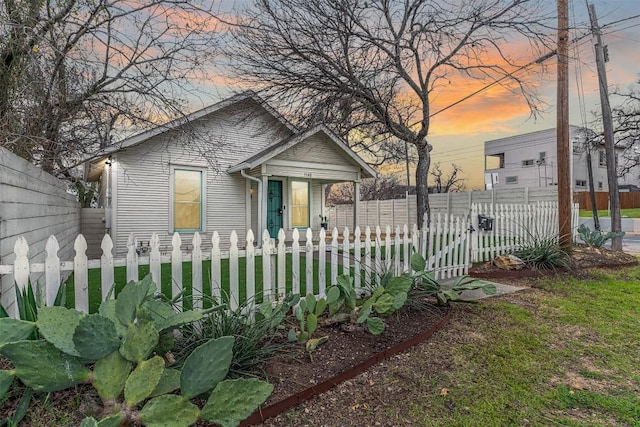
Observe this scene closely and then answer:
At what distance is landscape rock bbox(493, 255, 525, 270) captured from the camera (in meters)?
7.25

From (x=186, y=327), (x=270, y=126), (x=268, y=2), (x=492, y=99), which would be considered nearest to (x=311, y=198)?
(x=270, y=126)

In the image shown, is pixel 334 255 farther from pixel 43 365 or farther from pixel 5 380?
pixel 5 380

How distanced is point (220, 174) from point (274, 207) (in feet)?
6.90

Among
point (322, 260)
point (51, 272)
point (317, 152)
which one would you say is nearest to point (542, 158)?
point (317, 152)

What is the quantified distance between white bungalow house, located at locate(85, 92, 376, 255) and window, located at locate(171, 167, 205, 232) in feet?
0.09

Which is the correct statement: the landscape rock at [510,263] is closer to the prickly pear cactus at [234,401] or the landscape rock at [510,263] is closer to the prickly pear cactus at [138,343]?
the prickly pear cactus at [234,401]

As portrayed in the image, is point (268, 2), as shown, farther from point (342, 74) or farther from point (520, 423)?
point (520, 423)

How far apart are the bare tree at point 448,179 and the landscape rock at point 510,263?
25.6 meters

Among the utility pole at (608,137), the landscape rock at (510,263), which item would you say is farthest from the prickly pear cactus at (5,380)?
the utility pole at (608,137)

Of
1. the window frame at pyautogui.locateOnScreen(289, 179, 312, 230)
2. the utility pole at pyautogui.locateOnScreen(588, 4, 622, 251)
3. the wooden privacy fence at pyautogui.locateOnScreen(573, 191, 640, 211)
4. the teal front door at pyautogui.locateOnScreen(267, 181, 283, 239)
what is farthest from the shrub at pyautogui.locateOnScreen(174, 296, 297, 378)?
the wooden privacy fence at pyautogui.locateOnScreen(573, 191, 640, 211)

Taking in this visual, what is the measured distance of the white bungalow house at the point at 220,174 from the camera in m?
9.77

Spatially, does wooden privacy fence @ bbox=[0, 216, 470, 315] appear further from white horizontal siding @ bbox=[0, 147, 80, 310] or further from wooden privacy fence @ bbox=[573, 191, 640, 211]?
wooden privacy fence @ bbox=[573, 191, 640, 211]

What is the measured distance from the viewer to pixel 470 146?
33094mm

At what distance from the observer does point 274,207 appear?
12.2 meters
